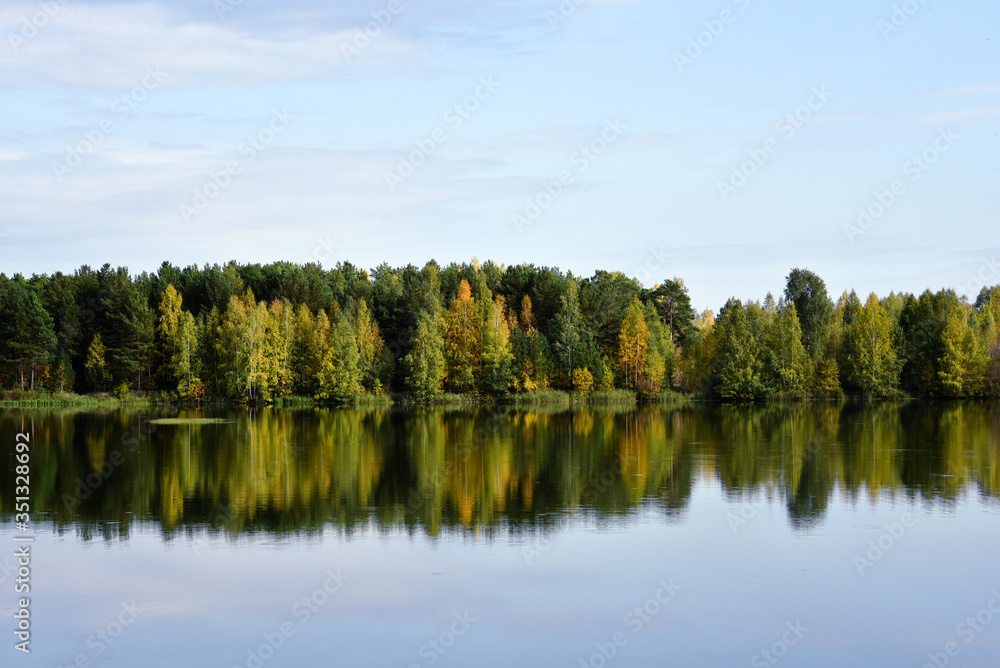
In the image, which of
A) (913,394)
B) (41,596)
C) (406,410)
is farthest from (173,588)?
(913,394)

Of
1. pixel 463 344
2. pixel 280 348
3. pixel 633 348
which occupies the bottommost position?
pixel 633 348

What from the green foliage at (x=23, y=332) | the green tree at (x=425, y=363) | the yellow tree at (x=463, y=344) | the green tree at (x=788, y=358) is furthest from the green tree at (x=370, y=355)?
the green tree at (x=788, y=358)

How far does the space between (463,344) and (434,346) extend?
470 cm

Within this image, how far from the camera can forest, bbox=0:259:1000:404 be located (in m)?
73.1

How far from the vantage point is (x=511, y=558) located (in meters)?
17.0

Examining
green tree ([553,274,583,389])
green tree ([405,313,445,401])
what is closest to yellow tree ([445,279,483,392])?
green tree ([405,313,445,401])

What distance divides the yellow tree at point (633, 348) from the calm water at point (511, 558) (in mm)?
44585

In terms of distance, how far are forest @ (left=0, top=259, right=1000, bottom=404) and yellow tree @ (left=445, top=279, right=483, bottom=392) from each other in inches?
5.4

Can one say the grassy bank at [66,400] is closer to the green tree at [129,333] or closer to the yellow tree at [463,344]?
the green tree at [129,333]

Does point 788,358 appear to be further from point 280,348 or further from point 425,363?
point 280,348

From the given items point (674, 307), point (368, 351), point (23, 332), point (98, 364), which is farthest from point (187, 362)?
point (674, 307)

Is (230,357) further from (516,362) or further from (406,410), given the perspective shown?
(516,362)

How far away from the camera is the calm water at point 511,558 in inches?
501

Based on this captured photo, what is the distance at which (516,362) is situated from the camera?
255 feet
